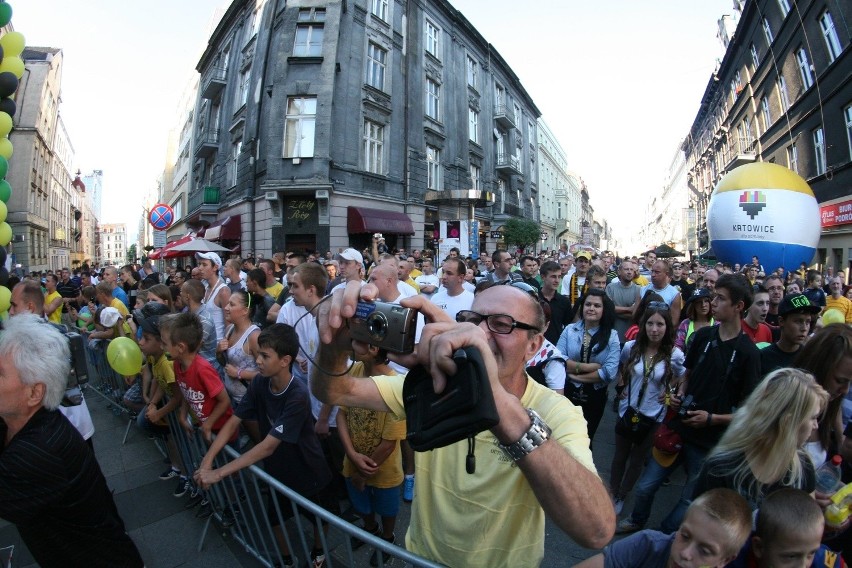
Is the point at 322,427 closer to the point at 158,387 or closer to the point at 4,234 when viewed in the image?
the point at 158,387

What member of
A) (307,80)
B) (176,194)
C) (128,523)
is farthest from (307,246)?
(176,194)

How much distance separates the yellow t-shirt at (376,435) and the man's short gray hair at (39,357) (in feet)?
5.33

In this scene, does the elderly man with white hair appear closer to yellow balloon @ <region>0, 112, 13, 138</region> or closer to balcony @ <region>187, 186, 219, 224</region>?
yellow balloon @ <region>0, 112, 13, 138</region>

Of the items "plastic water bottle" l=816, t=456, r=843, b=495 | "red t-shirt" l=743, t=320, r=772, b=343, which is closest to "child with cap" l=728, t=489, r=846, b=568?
"plastic water bottle" l=816, t=456, r=843, b=495

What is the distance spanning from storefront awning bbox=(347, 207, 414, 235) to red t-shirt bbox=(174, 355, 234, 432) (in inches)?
572

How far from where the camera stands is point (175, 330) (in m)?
3.35

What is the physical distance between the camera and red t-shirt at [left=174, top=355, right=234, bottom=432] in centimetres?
336

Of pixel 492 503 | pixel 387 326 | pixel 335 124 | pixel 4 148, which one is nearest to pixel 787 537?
pixel 492 503

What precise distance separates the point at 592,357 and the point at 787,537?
257 cm

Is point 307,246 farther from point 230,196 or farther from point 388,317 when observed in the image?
point 388,317

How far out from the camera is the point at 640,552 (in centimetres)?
162

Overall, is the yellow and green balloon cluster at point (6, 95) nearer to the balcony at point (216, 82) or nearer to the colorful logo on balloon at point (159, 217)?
the colorful logo on balloon at point (159, 217)

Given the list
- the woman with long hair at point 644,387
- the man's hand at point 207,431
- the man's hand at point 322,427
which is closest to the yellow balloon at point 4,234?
the man's hand at point 207,431

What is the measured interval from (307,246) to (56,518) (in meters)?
16.2
